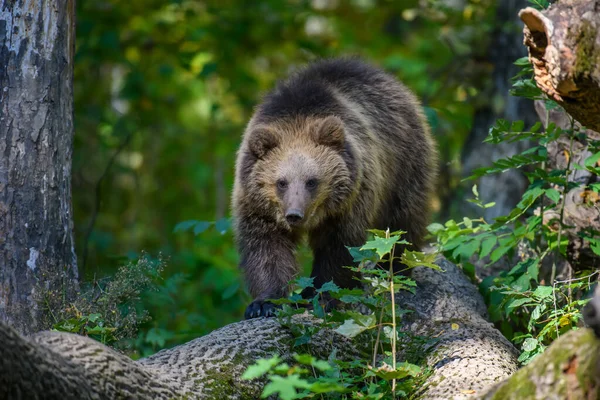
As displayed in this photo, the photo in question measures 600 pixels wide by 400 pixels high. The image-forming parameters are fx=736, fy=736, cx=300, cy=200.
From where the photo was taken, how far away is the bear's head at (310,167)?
20.8 feet

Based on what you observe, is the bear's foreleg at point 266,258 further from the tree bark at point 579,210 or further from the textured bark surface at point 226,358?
the tree bark at point 579,210

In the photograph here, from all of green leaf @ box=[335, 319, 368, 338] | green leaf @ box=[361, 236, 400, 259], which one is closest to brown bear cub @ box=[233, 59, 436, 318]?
green leaf @ box=[335, 319, 368, 338]

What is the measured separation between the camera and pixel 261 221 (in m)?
6.34

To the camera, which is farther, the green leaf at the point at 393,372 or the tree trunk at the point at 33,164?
the tree trunk at the point at 33,164

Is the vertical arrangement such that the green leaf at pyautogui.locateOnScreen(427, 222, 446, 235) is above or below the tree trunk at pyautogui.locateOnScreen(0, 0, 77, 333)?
below

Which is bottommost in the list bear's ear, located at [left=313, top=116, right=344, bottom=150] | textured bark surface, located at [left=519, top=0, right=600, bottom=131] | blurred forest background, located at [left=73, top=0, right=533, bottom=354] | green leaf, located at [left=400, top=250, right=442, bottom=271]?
blurred forest background, located at [left=73, top=0, right=533, bottom=354]

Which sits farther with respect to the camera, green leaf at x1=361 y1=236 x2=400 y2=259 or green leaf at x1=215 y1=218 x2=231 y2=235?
green leaf at x1=215 y1=218 x2=231 y2=235

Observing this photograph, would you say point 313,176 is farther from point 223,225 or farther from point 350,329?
point 350,329

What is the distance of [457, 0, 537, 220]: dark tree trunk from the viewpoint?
9453 mm

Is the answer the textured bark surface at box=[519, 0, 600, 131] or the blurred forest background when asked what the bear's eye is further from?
the textured bark surface at box=[519, 0, 600, 131]

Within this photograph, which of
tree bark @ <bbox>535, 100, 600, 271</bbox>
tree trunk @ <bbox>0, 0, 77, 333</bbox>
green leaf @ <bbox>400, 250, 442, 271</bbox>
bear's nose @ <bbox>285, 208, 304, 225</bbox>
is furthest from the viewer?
tree bark @ <bbox>535, 100, 600, 271</bbox>

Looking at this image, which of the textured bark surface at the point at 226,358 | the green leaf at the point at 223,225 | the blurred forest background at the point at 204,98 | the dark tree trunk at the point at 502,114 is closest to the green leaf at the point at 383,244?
the textured bark surface at the point at 226,358

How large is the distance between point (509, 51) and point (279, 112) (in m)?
4.51

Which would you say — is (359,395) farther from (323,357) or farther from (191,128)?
(191,128)
